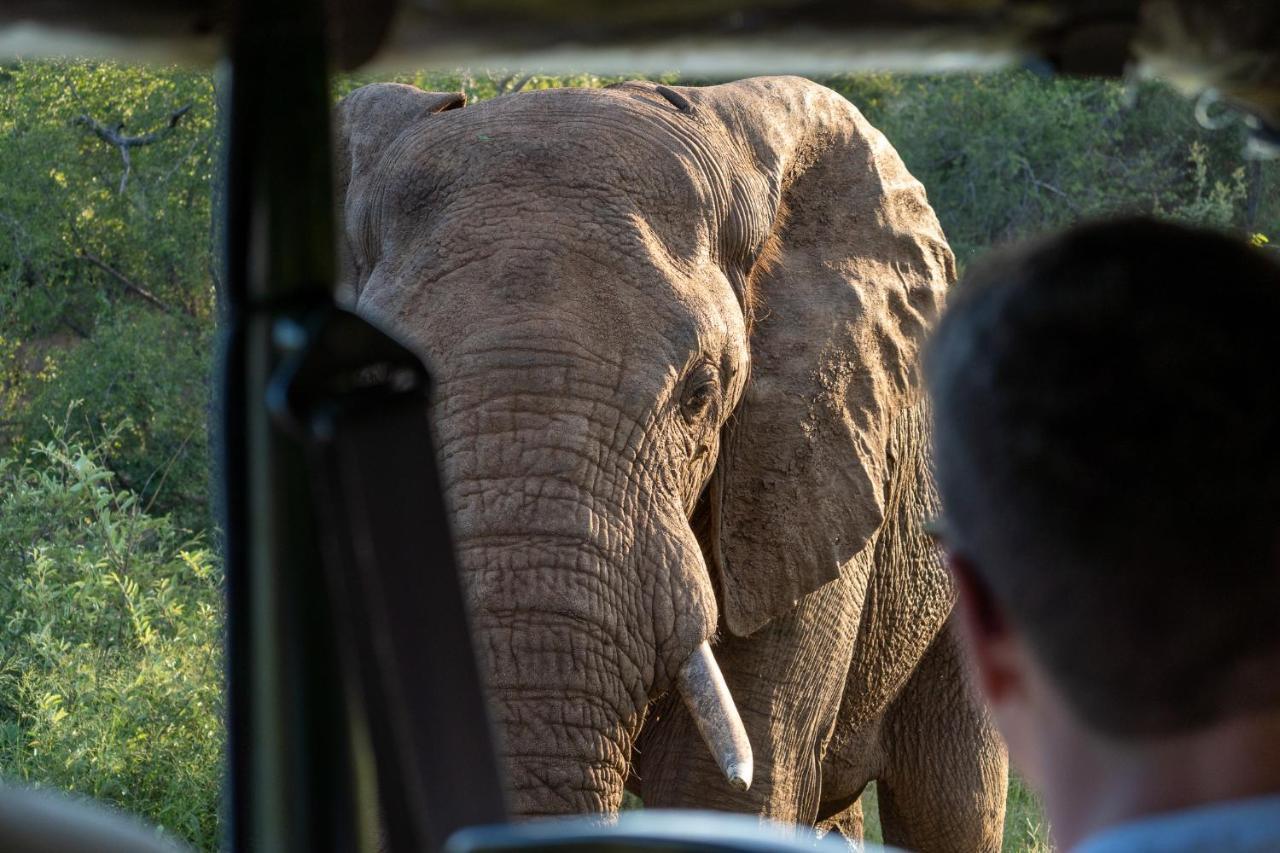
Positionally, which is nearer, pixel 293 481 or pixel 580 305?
pixel 293 481

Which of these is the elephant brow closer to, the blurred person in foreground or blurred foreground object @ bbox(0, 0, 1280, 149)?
blurred foreground object @ bbox(0, 0, 1280, 149)

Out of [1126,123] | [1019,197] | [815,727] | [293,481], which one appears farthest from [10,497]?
[1126,123]

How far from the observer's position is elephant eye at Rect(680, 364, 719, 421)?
297cm

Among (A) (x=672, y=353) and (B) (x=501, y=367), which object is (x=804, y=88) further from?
(B) (x=501, y=367)

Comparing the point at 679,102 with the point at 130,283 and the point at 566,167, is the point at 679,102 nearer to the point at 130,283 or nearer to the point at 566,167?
the point at 566,167

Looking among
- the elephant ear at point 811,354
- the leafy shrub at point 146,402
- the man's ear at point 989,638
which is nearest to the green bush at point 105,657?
the leafy shrub at point 146,402

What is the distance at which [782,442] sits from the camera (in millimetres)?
3307

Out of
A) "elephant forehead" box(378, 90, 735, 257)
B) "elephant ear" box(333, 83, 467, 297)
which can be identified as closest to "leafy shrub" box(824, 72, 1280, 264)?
"elephant ear" box(333, 83, 467, 297)

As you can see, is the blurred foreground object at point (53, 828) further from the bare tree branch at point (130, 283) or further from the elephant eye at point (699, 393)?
the bare tree branch at point (130, 283)

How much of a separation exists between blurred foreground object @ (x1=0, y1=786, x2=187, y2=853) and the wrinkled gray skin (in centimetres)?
198

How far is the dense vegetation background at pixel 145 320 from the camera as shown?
4590 mm

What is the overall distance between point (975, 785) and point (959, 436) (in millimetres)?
3948

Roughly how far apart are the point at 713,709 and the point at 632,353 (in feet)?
1.90

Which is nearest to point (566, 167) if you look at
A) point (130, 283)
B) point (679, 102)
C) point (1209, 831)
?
point (679, 102)
